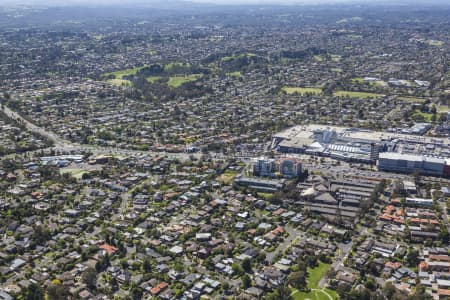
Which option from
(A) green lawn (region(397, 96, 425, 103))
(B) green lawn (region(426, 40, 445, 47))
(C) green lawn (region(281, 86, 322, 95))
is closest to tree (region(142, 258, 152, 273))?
(C) green lawn (region(281, 86, 322, 95))

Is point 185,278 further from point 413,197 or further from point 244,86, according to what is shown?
point 244,86

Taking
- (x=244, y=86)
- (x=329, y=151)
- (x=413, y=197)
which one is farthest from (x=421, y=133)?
(x=244, y=86)

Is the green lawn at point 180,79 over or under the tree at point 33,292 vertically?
over

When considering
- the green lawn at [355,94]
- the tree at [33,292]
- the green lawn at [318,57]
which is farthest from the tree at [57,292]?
the green lawn at [318,57]

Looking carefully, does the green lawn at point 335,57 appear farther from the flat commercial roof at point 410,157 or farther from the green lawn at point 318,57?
the flat commercial roof at point 410,157

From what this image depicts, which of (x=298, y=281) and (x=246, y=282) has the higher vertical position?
(x=298, y=281)

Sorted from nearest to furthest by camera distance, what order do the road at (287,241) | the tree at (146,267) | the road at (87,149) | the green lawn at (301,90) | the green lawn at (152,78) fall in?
the tree at (146,267)
the road at (287,241)
the road at (87,149)
the green lawn at (301,90)
the green lawn at (152,78)

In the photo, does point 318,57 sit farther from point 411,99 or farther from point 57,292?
point 57,292

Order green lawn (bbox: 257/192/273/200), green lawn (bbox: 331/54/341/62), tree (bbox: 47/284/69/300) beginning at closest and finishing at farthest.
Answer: tree (bbox: 47/284/69/300) → green lawn (bbox: 257/192/273/200) → green lawn (bbox: 331/54/341/62)

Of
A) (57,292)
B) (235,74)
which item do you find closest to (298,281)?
(57,292)

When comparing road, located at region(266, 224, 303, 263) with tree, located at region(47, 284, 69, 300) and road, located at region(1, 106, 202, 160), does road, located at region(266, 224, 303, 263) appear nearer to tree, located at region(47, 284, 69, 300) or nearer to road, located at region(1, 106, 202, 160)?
tree, located at region(47, 284, 69, 300)
